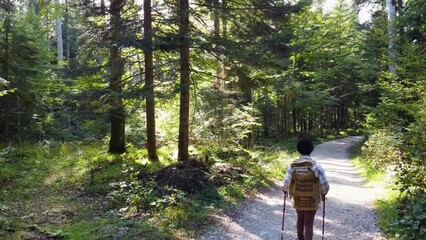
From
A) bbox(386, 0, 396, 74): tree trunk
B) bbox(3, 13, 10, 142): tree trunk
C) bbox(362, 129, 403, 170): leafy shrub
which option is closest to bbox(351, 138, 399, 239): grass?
bbox(362, 129, 403, 170): leafy shrub

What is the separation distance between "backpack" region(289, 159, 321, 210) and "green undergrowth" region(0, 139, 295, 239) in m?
2.29

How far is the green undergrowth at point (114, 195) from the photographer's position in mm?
6477

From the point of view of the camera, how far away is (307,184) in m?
5.21

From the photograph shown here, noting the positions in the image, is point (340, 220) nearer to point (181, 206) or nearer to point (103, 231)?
A: point (181, 206)

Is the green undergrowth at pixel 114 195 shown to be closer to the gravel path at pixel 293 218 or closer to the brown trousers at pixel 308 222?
the gravel path at pixel 293 218

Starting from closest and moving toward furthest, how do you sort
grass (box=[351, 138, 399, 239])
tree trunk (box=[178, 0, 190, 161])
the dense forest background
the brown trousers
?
the brown trousers < grass (box=[351, 138, 399, 239]) < the dense forest background < tree trunk (box=[178, 0, 190, 161])

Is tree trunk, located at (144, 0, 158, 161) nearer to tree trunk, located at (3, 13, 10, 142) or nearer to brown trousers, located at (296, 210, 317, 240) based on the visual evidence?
brown trousers, located at (296, 210, 317, 240)

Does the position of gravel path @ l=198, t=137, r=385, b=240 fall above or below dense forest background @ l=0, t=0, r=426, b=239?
below

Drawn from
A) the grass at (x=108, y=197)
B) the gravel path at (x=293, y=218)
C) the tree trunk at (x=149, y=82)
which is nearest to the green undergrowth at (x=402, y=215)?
the gravel path at (x=293, y=218)

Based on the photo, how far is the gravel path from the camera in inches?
264

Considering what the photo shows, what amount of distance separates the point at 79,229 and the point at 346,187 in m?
8.36

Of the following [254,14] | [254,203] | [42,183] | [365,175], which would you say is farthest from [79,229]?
[365,175]

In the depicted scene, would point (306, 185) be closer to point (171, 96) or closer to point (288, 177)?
point (288, 177)

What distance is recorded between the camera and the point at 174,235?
619 centimetres
